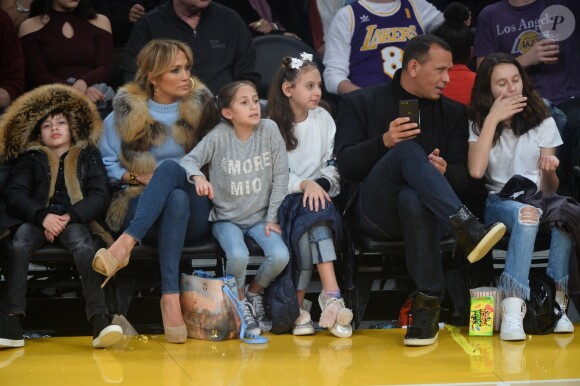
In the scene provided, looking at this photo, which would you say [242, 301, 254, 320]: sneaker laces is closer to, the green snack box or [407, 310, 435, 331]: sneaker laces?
[407, 310, 435, 331]: sneaker laces

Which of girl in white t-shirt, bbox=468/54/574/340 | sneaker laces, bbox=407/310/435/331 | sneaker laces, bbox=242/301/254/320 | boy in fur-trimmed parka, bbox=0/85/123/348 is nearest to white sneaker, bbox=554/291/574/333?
girl in white t-shirt, bbox=468/54/574/340

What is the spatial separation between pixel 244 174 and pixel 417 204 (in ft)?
2.87

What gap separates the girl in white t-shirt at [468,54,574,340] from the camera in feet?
18.4

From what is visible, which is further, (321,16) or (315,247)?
(321,16)

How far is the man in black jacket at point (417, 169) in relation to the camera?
17.4 feet

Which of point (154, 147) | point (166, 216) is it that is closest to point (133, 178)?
point (154, 147)

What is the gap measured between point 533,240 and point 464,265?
1.52 feet

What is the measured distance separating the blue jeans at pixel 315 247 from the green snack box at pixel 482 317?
0.71 m

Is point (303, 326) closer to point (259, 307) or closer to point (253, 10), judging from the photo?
point (259, 307)

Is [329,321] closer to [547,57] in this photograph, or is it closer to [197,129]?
[197,129]

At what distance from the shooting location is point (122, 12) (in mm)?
7293

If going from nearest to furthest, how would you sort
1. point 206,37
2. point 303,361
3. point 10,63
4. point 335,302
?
1. point 303,361
2. point 335,302
3. point 10,63
4. point 206,37

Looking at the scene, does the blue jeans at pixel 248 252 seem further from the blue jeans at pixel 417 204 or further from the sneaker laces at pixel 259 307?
the blue jeans at pixel 417 204

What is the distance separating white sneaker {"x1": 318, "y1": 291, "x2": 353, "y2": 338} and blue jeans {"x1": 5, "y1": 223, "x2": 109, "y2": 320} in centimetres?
102
